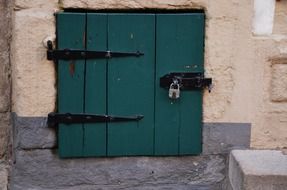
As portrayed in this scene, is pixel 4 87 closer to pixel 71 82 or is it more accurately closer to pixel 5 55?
pixel 5 55

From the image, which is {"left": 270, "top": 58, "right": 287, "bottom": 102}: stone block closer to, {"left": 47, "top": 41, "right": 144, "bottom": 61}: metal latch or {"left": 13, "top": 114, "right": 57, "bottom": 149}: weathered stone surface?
{"left": 47, "top": 41, "right": 144, "bottom": 61}: metal latch

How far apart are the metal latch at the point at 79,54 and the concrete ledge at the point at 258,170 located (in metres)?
0.85

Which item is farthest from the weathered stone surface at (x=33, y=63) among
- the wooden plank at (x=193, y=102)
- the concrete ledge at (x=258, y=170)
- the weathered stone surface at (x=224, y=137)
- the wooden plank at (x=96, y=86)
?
the concrete ledge at (x=258, y=170)

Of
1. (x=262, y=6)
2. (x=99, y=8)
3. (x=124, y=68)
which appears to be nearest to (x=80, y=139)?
(x=124, y=68)

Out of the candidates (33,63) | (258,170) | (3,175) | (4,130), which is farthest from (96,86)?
(258,170)

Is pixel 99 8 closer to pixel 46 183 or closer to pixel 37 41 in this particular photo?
pixel 37 41

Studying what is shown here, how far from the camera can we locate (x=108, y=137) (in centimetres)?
320

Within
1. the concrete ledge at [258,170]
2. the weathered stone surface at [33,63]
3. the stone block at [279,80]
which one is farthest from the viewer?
the stone block at [279,80]

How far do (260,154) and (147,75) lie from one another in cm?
82

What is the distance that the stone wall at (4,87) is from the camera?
3.13m

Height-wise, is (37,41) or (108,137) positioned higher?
(37,41)

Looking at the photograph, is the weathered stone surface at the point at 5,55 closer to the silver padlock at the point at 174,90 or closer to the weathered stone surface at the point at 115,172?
the weathered stone surface at the point at 115,172

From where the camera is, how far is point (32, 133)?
3172 mm

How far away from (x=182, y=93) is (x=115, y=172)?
626 millimetres
